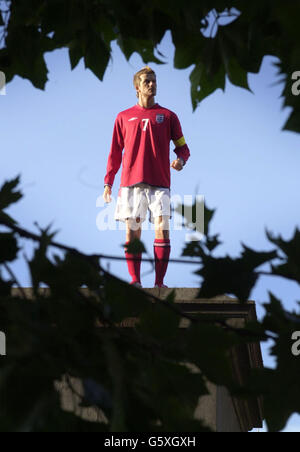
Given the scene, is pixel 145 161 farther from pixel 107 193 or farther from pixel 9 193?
pixel 9 193

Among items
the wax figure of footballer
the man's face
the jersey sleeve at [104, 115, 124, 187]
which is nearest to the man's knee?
the wax figure of footballer

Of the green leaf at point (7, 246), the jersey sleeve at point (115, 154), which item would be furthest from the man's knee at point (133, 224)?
the green leaf at point (7, 246)

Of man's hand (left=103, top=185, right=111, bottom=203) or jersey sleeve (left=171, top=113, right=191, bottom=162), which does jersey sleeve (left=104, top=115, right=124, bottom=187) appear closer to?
man's hand (left=103, top=185, right=111, bottom=203)

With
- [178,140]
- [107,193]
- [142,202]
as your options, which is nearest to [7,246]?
[142,202]

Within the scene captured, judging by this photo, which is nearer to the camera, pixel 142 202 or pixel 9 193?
pixel 9 193

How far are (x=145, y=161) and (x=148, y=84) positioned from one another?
0.77 m

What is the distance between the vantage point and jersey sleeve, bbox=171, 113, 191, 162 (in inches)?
198

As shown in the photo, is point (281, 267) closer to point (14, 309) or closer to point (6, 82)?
point (14, 309)

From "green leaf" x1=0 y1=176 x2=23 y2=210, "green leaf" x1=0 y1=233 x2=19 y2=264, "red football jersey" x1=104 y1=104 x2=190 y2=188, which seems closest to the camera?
"green leaf" x1=0 y1=233 x2=19 y2=264

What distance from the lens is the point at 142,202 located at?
186 inches

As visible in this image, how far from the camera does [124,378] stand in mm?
772

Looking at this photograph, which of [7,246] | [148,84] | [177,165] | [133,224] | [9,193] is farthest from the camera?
[148,84]

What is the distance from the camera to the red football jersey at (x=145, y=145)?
4.81 metres
